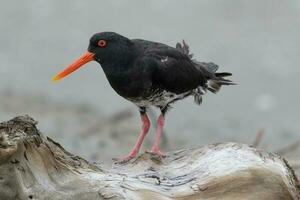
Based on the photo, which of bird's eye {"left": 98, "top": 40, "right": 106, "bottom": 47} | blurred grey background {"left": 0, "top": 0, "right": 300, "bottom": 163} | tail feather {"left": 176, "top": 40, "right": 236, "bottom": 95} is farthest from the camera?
blurred grey background {"left": 0, "top": 0, "right": 300, "bottom": 163}

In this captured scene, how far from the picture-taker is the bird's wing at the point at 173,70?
964 centimetres

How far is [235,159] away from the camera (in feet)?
23.5

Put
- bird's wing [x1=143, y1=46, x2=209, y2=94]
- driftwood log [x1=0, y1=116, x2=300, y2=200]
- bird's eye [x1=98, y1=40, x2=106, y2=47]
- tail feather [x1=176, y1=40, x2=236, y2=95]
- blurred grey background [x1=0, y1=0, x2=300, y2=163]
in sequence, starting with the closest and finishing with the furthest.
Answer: driftwood log [x1=0, y1=116, x2=300, y2=200] → bird's eye [x1=98, y1=40, x2=106, y2=47] → bird's wing [x1=143, y1=46, x2=209, y2=94] → tail feather [x1=176, y1=40, x2=236, y2=95] → blurred grey background [x1=0, y1=0, x2=300, y2=163]

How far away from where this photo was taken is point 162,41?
21.5m

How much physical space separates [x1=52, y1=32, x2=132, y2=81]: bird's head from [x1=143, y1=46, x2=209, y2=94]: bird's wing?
0.90ft

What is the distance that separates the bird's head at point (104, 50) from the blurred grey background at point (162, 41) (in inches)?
152

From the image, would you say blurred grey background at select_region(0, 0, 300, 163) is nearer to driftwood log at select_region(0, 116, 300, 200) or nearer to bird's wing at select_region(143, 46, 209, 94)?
bird's wing at select_region(143, 46, 209, 94)

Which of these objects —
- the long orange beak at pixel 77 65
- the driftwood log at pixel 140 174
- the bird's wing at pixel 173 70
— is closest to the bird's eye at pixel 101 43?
the long orange beak at pixel 77 65

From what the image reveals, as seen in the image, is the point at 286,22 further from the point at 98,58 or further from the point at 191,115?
the point at 98,58

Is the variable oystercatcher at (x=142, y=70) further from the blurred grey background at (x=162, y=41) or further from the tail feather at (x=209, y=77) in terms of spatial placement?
the blurred grey background at (x=162, y=41)

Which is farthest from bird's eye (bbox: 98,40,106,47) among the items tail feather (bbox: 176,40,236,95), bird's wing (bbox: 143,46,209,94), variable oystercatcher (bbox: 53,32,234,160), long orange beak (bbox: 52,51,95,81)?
tail feather (bbox: 176,40,236,95)

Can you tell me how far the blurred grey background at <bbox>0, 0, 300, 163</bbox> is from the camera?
16.1m

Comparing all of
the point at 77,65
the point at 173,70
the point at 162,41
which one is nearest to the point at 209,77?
the point at 173,70

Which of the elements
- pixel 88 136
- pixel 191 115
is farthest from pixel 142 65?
pixel 191 115
